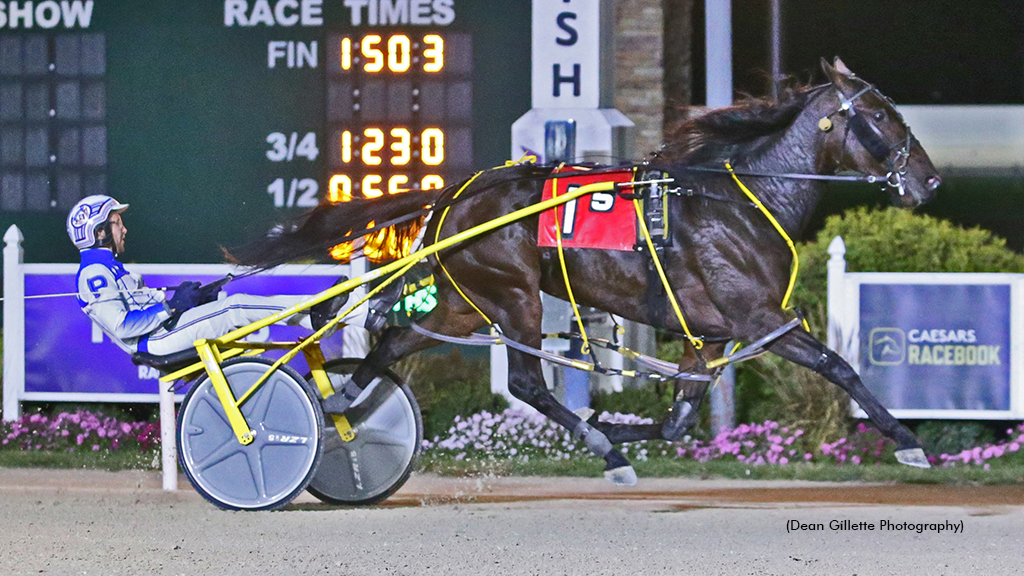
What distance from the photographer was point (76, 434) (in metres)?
7.85

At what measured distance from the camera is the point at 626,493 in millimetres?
6645

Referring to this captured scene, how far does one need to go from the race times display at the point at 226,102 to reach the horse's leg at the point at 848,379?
3.22m

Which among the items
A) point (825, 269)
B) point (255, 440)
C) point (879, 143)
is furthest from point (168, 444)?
point (825, 269)

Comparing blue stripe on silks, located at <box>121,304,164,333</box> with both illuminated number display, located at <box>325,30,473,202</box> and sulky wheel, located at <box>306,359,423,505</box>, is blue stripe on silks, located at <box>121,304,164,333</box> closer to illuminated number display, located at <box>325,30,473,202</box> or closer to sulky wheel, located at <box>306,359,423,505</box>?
sulky wheel, located at <box>306,359,423,505</box>

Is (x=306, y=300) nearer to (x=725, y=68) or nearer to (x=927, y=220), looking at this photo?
(x=725, y=68)

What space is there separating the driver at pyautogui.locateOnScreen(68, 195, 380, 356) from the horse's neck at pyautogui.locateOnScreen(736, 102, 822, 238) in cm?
180

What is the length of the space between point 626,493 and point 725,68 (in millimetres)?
2472

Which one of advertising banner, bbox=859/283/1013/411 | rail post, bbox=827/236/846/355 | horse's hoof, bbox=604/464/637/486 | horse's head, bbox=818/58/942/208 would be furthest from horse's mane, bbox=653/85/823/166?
advertising banner, bbox=859/283/1013/411

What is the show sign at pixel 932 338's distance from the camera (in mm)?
7320

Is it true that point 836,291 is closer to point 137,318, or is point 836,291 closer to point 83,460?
point 137,318

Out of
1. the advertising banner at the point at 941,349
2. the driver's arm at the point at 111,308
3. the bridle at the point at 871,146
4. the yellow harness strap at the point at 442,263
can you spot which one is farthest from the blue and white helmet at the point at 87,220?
the advertising banner at the point at 941,349

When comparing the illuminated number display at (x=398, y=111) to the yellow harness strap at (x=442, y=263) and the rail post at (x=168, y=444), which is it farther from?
the yellow harness strap at (x=442, y=263)

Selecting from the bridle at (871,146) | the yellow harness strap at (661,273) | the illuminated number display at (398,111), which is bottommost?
the yellow harness strap at (661,273)

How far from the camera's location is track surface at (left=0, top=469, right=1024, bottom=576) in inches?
188
